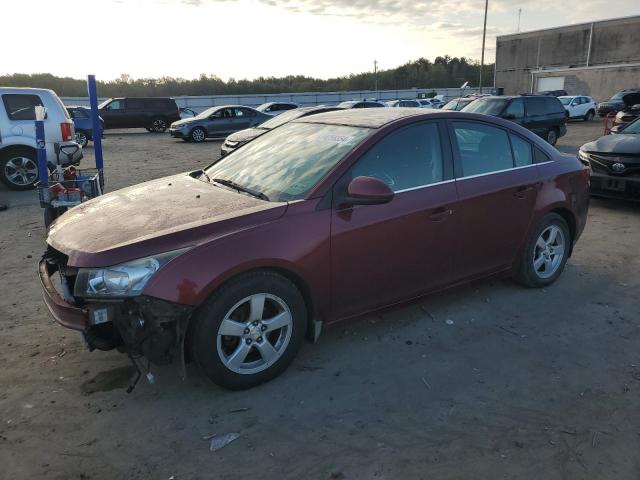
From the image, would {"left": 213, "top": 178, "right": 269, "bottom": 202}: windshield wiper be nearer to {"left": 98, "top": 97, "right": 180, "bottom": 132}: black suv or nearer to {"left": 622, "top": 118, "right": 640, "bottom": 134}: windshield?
{"left": 622, "top": 118, "right": 640, "bottom": 134}: windshield

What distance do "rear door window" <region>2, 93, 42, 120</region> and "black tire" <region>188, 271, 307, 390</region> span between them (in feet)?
30.0

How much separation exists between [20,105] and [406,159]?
31.0ft

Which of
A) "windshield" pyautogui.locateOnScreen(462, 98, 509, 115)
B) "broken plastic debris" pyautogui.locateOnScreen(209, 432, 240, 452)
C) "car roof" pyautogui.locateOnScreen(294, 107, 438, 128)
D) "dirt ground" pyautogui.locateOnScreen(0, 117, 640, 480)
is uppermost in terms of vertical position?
"windshield" pyautogui.locateOnScreen(462, 98, 509, 115)

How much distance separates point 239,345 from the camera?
3.14 metres

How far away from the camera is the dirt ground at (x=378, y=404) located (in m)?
2.61

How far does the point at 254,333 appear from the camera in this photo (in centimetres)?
315

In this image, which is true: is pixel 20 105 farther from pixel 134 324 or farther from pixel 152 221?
pixel 134 324

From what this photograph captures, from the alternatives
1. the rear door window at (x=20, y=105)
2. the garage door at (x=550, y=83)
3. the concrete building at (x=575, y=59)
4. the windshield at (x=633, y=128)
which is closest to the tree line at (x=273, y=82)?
the concrete building at (x=575, y=59)

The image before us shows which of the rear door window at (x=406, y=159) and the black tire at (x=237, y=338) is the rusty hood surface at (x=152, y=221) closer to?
the black tire at (x=237, y=338)

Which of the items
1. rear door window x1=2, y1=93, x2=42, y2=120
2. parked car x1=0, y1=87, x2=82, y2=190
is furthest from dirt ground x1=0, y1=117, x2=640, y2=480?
rear door window x1=2, y1=93, x2=42, y2=120

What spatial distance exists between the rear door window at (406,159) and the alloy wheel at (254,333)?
1.06 m

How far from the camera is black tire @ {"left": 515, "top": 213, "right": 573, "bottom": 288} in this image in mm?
4590

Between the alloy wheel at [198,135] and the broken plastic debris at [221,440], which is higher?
the alloy wheel at [198,135]

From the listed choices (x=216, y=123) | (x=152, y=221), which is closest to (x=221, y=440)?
(x=152, y=221)
